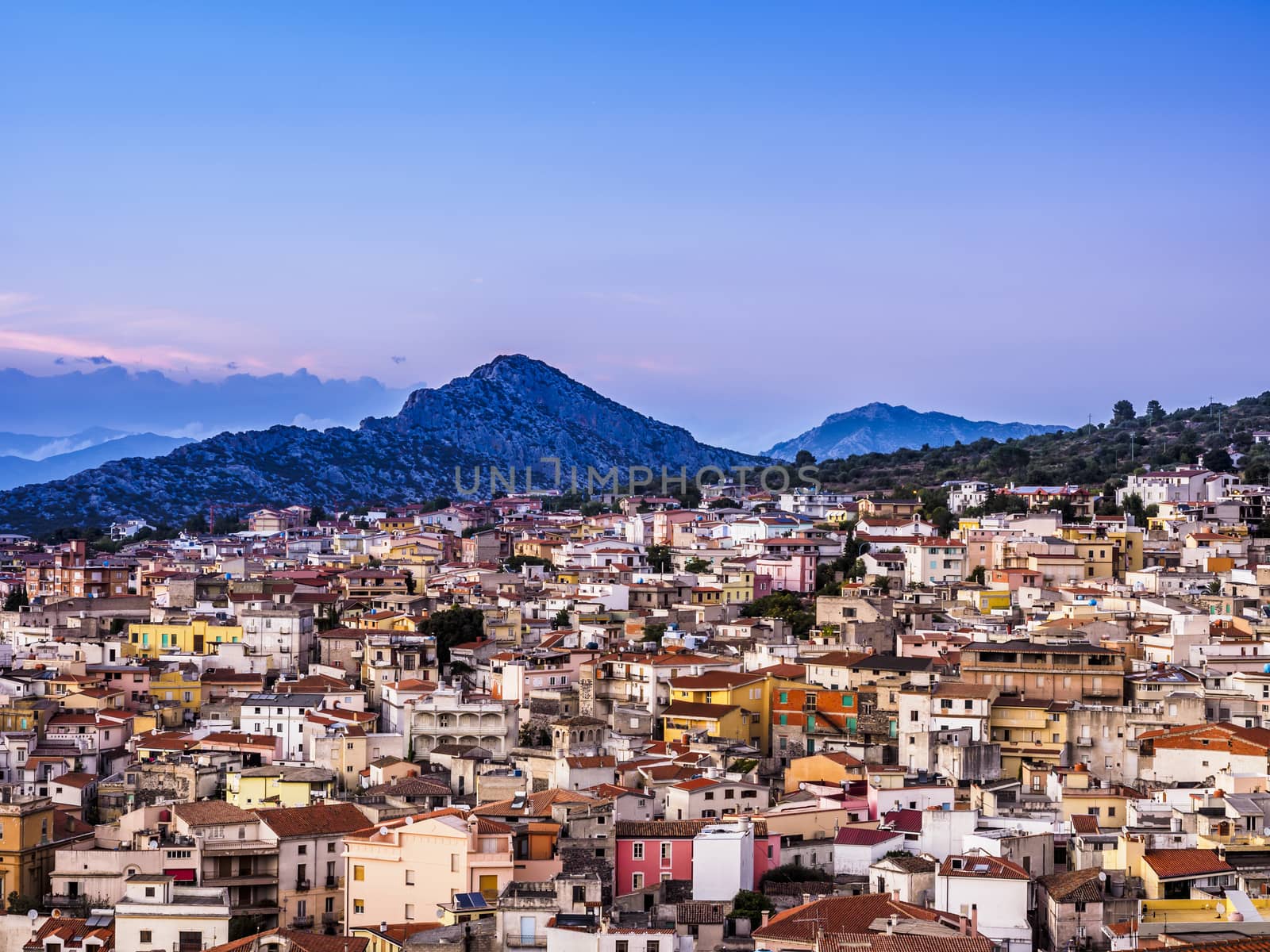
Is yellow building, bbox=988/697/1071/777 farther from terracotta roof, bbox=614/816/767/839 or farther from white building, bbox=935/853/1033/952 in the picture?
white building, bbox=935/853/1033/952

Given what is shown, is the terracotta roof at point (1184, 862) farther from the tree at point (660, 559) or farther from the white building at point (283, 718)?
the tree at point (660, 559)

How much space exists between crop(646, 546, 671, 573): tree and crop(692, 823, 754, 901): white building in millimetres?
33436

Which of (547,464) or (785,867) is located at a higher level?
(547,464)

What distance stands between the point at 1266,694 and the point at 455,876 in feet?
53.1

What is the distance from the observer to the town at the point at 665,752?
893 inches

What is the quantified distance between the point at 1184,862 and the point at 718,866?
19.5 feet

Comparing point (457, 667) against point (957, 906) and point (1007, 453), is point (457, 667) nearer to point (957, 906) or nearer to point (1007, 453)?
point (957, 906)

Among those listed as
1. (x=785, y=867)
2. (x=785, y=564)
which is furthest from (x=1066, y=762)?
(x=785, y=564)

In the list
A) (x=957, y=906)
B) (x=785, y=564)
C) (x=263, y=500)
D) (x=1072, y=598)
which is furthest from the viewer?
(x=263, y=500)

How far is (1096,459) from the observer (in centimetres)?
9138

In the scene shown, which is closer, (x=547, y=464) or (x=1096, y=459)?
(x=1096, y=459)

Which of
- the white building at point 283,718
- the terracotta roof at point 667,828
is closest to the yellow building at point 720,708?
the white building at point 283,718

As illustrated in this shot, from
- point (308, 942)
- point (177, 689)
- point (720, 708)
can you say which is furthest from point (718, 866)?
point (177, 689)

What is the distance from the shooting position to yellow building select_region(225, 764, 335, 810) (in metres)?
30.3
